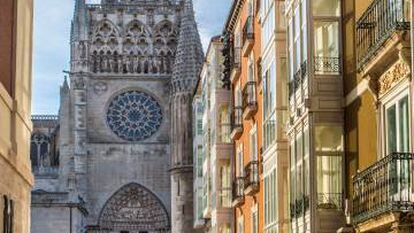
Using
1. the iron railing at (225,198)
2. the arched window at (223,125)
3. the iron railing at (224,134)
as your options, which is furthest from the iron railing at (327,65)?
the arched window at (223,125)

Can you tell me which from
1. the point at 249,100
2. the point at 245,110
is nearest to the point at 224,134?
the point at 245,110

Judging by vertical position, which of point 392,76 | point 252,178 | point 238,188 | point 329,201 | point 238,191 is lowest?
point 329,201

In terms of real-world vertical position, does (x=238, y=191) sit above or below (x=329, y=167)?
above

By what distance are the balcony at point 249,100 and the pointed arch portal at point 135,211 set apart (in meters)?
58.7

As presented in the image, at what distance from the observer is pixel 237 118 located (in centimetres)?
4538

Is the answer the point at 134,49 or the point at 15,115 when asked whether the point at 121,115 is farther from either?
the point at 15,115

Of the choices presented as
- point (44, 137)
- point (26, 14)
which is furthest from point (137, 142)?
point (26, 14)

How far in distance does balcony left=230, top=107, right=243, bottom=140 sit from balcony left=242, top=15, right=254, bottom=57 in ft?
9.91

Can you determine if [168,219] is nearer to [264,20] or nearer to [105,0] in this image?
[105,0]

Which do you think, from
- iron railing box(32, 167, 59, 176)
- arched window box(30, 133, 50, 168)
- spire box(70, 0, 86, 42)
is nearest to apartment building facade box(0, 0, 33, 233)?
iron railing box(32, 167, 59, 176)

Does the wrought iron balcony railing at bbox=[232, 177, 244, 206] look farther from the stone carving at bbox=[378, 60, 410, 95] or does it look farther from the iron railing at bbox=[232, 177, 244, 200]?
the stone carving at bbox=[378, 60, 410, 95]

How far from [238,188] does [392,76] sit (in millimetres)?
25109

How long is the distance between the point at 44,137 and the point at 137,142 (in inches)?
419

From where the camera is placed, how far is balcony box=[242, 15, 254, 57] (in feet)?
132
